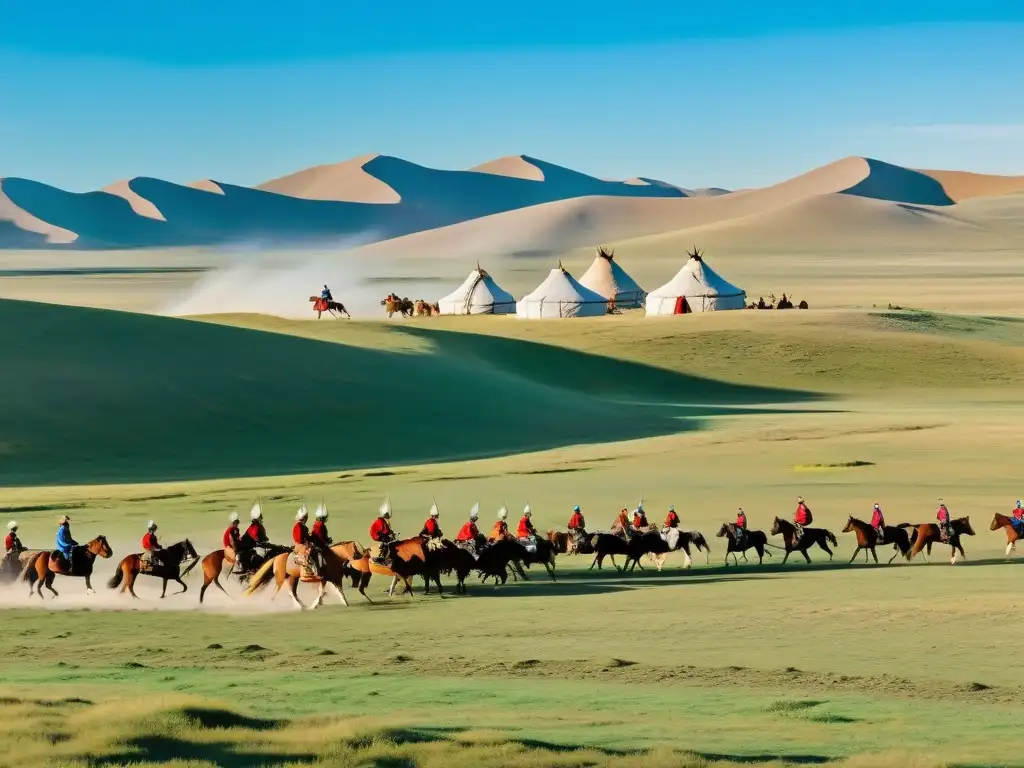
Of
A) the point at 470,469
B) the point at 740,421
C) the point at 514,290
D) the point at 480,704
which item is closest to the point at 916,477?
the point at 470,469

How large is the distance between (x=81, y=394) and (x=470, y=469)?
1341 cm

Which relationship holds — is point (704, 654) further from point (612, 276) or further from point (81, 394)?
point (612, 276)

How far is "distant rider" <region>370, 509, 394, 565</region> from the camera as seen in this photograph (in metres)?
21.7

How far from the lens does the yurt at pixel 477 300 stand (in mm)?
91875

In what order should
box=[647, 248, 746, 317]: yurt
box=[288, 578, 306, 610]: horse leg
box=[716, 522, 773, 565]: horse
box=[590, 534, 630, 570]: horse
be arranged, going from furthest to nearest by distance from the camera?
box=[647, 248, 746, 317]: yurt → box=[716, 522, 773, 565]: horse → box=[590, 534, 630, 570]: horse → box=[288, 578, 306, 610]: horse leg

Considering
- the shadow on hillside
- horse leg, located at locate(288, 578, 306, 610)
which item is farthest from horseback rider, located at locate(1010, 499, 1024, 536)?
the shadow on hillside

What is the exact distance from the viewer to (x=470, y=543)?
22.7 metres

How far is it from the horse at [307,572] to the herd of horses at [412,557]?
0.04 feet

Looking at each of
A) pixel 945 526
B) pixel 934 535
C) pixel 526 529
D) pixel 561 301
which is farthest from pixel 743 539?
pixel 561 301

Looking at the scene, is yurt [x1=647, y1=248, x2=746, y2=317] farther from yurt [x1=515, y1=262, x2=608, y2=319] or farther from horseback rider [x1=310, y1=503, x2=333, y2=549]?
horseback rider [x1=310, y1=503, x2=333, y2=549]

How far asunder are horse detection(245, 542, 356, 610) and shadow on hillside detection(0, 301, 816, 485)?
17.4 metres

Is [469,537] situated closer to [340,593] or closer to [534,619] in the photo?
[340,593]

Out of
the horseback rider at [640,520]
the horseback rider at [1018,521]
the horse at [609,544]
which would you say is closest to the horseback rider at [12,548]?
the horse at [609,544]

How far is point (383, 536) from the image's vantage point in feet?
71.8
